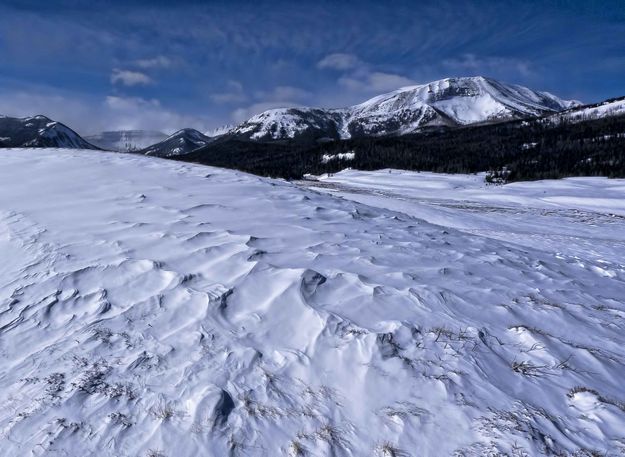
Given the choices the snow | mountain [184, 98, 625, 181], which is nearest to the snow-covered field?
mountain [184, 98, 625, 181]

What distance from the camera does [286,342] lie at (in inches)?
209

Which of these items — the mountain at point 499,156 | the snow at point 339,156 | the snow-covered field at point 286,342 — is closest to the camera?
the snow-covered field at point 286,342

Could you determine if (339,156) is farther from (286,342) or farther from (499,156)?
(286,342)

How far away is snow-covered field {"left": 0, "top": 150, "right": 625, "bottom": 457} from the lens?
3908 mm

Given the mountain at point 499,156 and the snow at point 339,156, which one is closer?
the mountain at point 499,156

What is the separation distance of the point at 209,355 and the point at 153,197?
311 inches

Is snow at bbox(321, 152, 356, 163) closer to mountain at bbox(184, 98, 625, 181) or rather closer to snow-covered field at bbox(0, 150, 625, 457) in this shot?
mountain at bbox(184, 98, 625, 181)

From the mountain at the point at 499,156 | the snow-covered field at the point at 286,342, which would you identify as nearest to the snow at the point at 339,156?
the mountain at the point at 499,156

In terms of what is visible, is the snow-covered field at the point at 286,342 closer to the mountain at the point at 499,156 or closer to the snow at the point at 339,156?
the mountain at the point at 499,156

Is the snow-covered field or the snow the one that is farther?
the snow

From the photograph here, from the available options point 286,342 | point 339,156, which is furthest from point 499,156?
point 286,342

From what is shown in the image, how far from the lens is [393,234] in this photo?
1067 cm

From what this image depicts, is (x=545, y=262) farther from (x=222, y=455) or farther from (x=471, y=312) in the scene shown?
(x=222, y=455)

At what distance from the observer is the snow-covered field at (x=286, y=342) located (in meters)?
3.91
